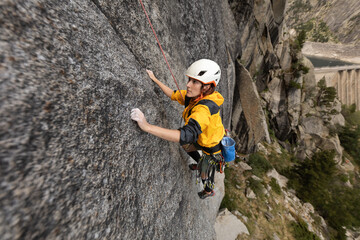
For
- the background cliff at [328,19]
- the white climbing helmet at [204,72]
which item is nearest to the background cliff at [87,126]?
the white climbing helmet at [204,72]

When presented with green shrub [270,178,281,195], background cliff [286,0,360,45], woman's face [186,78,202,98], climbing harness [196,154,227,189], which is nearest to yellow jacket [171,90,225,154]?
woman's face [186,78,202,98]

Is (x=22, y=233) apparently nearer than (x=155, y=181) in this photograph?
Yes

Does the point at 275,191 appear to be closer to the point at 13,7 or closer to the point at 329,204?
the point at 329,204

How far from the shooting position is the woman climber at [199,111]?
223 centimetres

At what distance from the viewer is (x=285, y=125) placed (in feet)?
84.6

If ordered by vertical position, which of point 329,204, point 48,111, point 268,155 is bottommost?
point 329,204

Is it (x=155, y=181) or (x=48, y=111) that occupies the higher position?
(x=48, y=111)

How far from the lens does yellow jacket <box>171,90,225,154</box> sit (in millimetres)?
2268

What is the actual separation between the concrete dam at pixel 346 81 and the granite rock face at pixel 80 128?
7433 centimetres

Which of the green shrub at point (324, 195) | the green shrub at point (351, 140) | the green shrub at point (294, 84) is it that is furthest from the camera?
the green shrub at point (351, 140)

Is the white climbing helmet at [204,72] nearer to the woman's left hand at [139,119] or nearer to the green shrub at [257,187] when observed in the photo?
the woman's left hand at [139,119]

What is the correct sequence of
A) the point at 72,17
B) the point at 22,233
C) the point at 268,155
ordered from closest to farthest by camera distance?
1. the point at 22,233
2. the point at 72,17
3. the point at 268,155

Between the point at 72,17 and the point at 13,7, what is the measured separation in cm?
56

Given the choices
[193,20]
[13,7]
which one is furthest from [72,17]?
[193,20]
